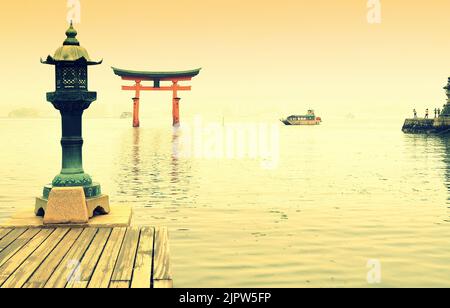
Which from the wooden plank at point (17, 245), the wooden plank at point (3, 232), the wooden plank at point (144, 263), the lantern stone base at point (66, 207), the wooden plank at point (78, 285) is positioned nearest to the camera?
the wooden plank at point (78, 285)

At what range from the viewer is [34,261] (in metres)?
5.52

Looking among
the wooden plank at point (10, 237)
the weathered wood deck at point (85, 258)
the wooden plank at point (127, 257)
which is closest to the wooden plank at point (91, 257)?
the weathered wood deck at point (85, 258)

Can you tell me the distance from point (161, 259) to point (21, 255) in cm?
148

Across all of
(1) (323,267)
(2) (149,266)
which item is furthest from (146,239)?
(1) (323,267)

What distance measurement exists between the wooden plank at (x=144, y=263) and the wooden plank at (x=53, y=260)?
775 mm

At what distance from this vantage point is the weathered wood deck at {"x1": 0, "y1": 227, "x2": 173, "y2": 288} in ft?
15.9

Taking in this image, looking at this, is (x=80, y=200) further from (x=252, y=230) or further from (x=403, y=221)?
(x=403, y=221)

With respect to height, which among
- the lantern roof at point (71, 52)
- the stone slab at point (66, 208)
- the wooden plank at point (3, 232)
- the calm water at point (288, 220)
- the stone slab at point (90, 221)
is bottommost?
the calm water at point (288, 220)

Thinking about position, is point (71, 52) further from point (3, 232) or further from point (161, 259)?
point (161, 259)

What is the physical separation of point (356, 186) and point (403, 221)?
717 centimetres

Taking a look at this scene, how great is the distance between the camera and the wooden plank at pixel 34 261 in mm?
4792

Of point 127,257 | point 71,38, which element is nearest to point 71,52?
point 71,38

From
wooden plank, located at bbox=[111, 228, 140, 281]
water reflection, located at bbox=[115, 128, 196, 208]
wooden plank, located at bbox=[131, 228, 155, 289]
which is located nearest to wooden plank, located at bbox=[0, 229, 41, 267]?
wooden plank, located at bbox=[111, 228, 140, 281]

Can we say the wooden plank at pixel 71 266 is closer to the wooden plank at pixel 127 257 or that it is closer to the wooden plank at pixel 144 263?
the wooden plank at pixel 127 257
